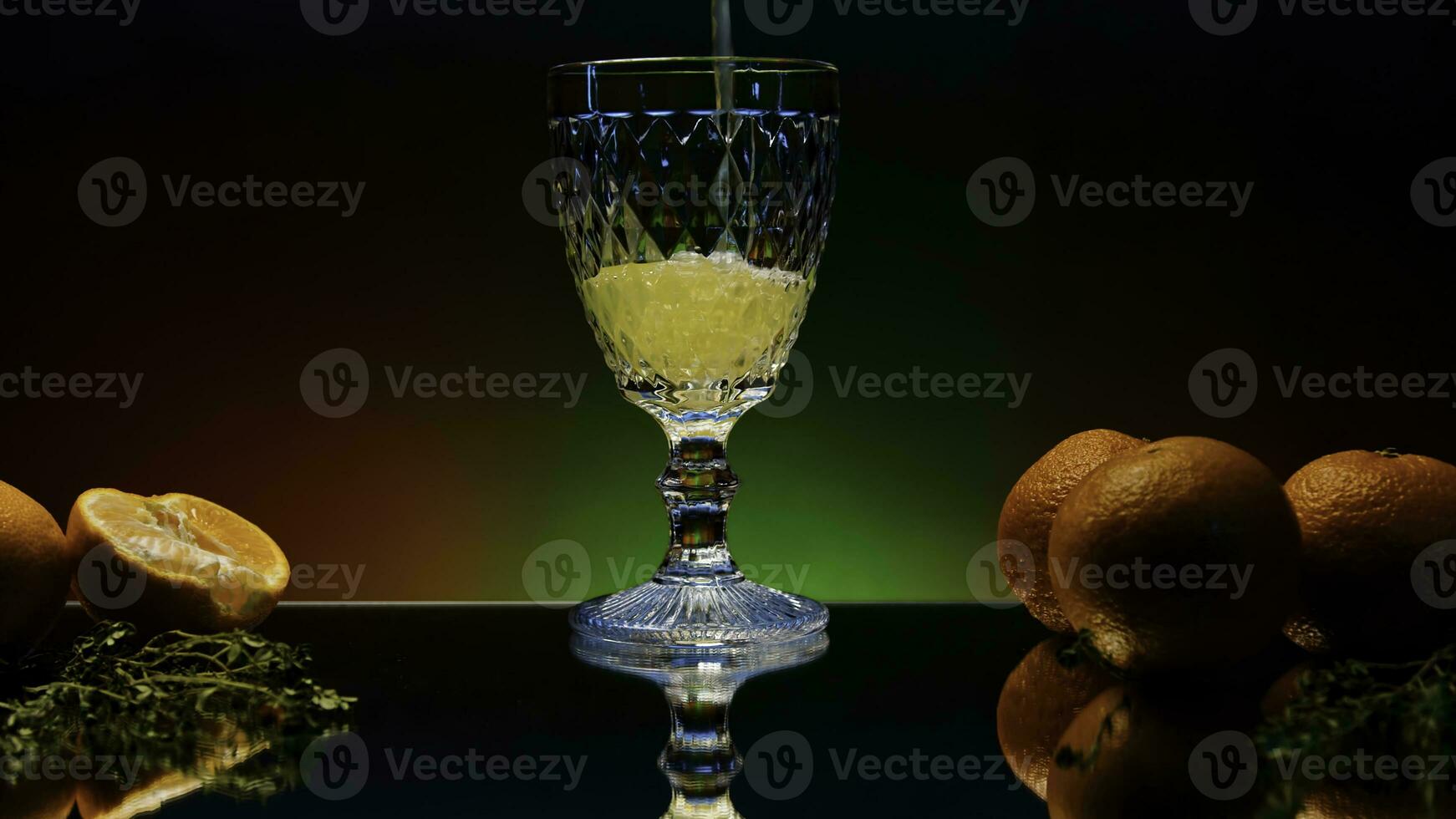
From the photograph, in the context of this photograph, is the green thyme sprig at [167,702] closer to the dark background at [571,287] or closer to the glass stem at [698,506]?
the glass stem at [698,506]

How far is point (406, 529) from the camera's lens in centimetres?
143

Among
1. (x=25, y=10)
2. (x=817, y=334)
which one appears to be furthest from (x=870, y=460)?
(x=25, y=10)

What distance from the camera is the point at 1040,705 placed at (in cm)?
97

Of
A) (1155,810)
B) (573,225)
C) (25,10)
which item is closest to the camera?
(1155,810)

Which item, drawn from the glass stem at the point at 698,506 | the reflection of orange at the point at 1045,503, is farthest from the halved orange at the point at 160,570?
the reflection of orange at the point at 1045,503

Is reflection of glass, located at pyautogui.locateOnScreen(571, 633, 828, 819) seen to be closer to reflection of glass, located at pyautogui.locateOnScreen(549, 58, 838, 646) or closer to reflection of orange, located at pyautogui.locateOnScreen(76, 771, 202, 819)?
reflection of glass, located at pyautogui.locateOnScreen(549, 58, 838, 646)

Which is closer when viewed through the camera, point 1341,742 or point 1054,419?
point 1341,742

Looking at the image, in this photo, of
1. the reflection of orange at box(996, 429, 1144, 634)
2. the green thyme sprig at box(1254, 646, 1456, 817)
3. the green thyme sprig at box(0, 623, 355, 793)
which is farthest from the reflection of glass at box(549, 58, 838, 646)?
the green thyme sprig at box(1254, 646, 1456, 817)

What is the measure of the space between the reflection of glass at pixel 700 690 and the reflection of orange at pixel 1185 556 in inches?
8.7

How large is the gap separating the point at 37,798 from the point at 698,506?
498 millimetres

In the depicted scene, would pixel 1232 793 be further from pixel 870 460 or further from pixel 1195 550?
pixel 870 460

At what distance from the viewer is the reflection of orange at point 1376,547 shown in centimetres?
100

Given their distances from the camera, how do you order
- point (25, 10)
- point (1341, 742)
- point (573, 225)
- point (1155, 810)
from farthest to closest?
1. point (25, 10)
2. point (573, 225)
3. point (1341, 742)
4. point (1155, 810)

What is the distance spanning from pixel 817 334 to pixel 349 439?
0.43m
